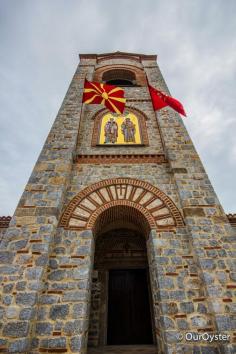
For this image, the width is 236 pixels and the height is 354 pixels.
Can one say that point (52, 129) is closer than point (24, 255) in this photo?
No

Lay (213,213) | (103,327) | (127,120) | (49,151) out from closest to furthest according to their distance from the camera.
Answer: (213,213)
(103,327)
(49,151)
(127,120)

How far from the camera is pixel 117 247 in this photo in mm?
6328

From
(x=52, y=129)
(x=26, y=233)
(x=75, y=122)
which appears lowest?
Result: (x=26, y=233)

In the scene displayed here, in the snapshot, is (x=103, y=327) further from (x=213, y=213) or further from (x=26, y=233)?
(x=213, y=213)

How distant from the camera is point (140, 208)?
195 inches

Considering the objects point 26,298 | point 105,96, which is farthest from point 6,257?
point 105,96

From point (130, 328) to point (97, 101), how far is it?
22.9 feet

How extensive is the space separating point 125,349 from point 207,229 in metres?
3.42

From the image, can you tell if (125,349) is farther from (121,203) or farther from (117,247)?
(121,203)

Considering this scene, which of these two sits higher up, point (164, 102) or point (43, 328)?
point (164, 102)

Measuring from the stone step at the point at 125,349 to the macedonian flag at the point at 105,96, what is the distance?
671cm

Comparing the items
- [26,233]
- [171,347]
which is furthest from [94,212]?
[171,347]

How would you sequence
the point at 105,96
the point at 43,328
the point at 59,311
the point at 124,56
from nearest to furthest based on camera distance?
1. the point at 43,328
2. the point at 59,311
3. the point at 105,96
4. the point at 124,56

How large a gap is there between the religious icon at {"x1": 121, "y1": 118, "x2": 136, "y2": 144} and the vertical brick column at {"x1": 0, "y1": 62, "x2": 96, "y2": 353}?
6.16 ft
